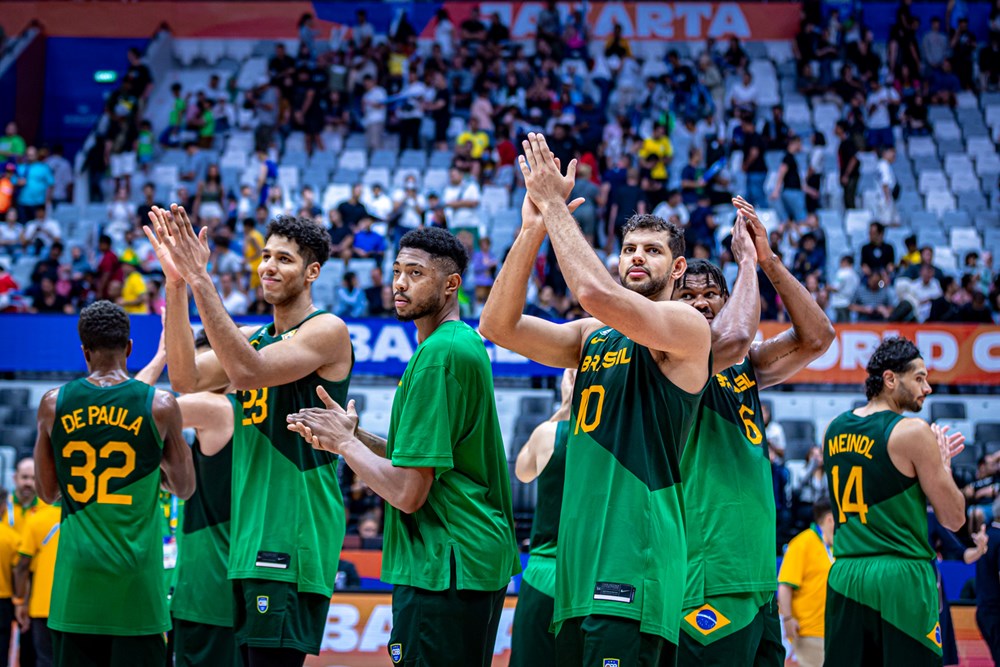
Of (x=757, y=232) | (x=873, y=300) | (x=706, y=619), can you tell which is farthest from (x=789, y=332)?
(x=873, y=300)

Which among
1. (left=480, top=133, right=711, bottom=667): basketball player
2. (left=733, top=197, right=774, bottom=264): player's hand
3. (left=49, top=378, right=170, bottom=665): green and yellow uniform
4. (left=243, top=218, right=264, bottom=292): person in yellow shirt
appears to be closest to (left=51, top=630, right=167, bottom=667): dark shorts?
(left=49, top=378, right=170, bottom=665): green and yellow uniform

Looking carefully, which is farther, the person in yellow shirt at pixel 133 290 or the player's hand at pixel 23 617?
the person in yellow shirt at pixel 133 290

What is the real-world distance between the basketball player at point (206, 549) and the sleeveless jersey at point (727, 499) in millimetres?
2383

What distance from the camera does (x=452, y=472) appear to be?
460 cm

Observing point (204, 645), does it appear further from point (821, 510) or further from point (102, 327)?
point (821, 510)

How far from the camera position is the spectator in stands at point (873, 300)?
1573cm

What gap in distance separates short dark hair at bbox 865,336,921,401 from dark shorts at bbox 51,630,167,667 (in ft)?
14.2

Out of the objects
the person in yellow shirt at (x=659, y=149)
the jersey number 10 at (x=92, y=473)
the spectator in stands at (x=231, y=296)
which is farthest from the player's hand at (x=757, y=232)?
the person in yellow shirt at (x=659, y=149)

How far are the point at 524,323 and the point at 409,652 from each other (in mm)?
1390

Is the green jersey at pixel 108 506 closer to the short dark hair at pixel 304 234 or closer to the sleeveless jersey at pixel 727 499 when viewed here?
the short dark hair at pixel 304 234

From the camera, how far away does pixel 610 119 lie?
22984 mm

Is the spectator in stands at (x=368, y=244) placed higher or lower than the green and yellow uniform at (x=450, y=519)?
higher

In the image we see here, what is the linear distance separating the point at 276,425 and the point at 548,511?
1576mm

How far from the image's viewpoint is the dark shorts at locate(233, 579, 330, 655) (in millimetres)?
4902
